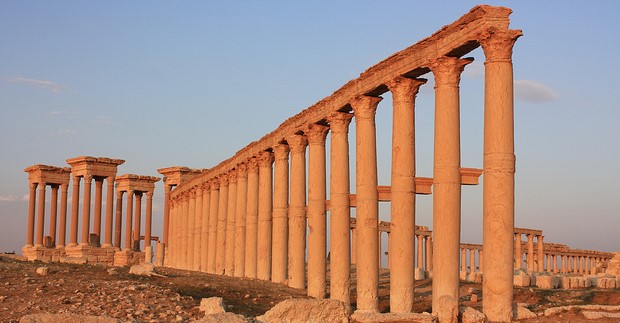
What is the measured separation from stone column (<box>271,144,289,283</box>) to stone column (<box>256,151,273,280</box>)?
7.09 ft

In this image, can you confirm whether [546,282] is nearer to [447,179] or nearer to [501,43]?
[447,179]

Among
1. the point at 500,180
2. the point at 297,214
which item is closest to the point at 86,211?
the point at 297,214

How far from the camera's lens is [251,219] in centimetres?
4744

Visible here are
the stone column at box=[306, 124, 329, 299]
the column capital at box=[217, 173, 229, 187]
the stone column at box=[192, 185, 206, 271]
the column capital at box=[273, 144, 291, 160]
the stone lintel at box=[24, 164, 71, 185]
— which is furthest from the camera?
the stone lintel at box=[24, 164, 71, 185]

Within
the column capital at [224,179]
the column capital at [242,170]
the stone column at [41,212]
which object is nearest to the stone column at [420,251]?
the column capital at [224,179]

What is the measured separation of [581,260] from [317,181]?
8032cm

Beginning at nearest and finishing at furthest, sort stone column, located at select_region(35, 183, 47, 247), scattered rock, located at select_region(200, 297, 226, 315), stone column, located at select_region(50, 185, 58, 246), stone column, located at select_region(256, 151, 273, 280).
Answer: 1. scattered rock, located at select_region(200, 297, 226, 315)
2. stone column, located at select_region(256, 151, 273, 280)
3. stone column, located at select_region(35, 183, 47, 247)
4. stone column, located at select_region(50, 185, 58, 246)

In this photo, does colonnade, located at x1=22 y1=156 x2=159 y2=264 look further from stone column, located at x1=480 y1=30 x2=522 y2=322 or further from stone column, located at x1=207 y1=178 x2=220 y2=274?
stone column, located at x1=480 y1=30 x2=522 y2=322

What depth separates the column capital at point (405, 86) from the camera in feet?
93.8

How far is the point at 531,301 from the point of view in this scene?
105 ft

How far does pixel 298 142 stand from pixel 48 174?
44.2m

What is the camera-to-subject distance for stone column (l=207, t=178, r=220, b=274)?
57000 millimetres

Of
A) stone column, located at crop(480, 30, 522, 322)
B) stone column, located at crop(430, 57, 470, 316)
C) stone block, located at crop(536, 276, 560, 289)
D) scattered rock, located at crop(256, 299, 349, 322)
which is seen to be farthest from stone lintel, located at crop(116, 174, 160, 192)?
stone column, located at crop(480, 30, 522, 322)

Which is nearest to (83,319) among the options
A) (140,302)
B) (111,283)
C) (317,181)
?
(140,302)
